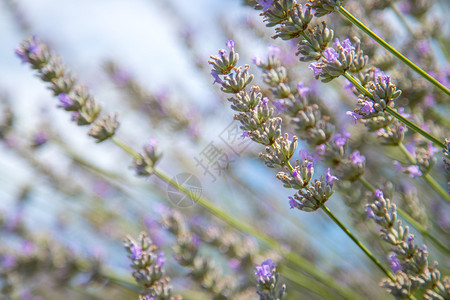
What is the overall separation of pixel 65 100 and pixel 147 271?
0.68 meters

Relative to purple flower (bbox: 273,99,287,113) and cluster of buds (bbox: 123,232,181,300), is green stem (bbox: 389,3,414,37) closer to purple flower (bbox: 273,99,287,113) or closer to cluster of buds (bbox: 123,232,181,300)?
purple flower (bbox: 273,99,287,113)

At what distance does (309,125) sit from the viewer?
121 centimetres

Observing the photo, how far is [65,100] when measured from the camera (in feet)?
4.56

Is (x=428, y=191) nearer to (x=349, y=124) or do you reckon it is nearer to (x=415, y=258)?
(x=349, y=124)

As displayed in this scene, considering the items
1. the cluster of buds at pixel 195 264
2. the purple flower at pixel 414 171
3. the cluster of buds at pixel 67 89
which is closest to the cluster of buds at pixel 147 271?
the cluster of buds at pixel 195 264

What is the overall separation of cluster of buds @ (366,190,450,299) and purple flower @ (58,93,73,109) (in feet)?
3.57

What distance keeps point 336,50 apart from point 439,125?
897 millimetres

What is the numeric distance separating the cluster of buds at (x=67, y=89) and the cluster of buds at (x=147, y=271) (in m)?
0.45

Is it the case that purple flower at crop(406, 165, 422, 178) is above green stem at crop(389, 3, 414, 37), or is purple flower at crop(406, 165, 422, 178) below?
below

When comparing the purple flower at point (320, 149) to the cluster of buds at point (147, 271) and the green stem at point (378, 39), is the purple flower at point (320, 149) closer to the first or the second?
the green stem at point (378, 39)

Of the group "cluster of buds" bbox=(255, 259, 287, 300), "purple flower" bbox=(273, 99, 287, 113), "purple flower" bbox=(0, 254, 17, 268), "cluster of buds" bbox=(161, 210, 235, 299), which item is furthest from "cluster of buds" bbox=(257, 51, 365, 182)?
"purple flower" bbox=(0, 254, 17, 268)

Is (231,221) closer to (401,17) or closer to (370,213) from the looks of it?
(370,213)

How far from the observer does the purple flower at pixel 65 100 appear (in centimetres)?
139

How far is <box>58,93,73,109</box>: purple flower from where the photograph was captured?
1.39m
